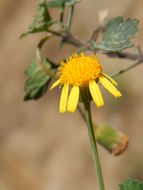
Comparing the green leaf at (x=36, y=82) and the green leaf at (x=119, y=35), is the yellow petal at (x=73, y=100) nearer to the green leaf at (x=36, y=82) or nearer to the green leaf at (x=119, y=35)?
the green leaf at (x=119, y=35)

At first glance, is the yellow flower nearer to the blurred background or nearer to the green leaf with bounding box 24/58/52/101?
the green leaf with bounding box 24/58/52/101

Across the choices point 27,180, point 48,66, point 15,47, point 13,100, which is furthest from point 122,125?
point 48,66

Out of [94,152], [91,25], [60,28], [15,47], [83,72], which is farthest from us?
[15,47]

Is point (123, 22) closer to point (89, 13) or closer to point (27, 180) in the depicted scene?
point (27, 180)

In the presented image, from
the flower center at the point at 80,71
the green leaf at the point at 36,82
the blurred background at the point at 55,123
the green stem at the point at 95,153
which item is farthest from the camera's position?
the blurred background at the point at 55,123

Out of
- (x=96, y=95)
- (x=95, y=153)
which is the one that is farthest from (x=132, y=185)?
(x=96, y=95)

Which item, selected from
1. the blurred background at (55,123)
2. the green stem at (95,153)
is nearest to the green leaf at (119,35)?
the green stem at (95,153)
